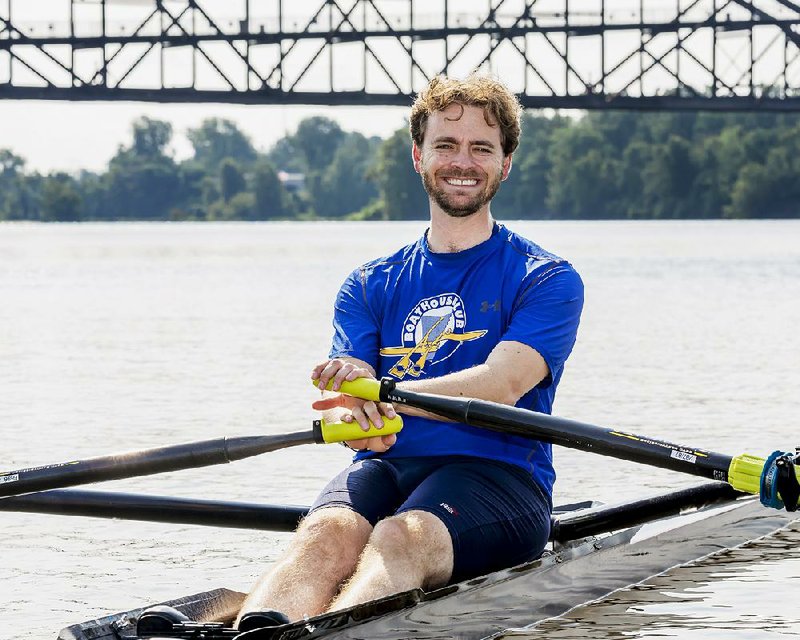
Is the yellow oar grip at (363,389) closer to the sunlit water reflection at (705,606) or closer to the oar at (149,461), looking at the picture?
the oar at (149,461)

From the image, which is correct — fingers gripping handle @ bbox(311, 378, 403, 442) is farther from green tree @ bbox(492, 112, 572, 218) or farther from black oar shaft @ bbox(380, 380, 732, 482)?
green tree @ bbox(492, 112, 572, 218)

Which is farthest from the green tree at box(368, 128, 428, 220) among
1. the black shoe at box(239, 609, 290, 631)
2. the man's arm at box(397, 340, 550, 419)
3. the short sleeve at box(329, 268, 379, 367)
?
the black shoe at box(239, 609, 290, 631)

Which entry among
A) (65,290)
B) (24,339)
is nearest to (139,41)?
(65,290)

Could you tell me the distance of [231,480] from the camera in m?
10.3

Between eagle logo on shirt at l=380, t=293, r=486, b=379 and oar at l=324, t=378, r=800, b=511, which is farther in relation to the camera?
eagle logo on shirt at l=380, t=293, r=486, b=379

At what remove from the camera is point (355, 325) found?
626cm

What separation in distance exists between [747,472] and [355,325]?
157 cm

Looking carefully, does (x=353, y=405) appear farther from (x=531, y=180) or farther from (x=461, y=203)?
(x=531, y=180)

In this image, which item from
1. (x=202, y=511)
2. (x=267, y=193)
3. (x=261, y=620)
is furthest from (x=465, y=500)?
(x=267, y=193)

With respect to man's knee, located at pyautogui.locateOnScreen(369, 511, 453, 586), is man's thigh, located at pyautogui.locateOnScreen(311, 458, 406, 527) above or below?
above

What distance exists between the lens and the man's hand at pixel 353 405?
576cm

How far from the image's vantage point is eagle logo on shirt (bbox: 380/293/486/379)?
19.8 feet

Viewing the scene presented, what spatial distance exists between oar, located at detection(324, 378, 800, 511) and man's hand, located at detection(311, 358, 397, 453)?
0.04 m

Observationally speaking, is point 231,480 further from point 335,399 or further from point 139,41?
point 139,41
